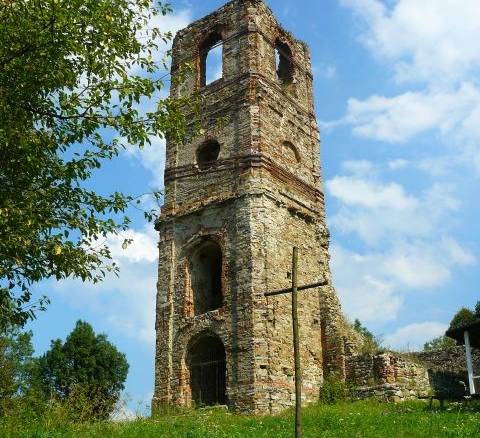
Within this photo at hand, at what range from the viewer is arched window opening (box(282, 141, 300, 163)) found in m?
18.1

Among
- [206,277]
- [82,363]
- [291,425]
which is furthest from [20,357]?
[291,425]

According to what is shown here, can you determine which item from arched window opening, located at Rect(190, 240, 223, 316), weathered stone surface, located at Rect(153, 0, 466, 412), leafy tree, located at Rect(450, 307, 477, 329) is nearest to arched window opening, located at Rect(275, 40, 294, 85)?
weathered stone surface, located at Rect(153, 0, 466, 412)

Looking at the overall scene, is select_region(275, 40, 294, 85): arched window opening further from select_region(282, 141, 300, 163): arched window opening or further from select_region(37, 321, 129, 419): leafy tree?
select_region(37, 321, 129, 419): leafy tree

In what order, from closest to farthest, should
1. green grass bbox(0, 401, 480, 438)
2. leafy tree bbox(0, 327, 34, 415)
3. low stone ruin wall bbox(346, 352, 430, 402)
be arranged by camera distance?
1. green grass bbox(0, 401, 480, 438)
2. low stone ruin wall bbox(346, 352, 430, 402)
3. leafy tree bbox(0, 327, 34, 415)

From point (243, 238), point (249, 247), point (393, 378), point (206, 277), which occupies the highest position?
point (243, 238)

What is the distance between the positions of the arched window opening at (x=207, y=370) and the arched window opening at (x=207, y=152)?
5.34 m

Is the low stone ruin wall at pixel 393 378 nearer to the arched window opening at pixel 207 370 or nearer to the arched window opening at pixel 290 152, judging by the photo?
the arched window opening at pixel 207 370

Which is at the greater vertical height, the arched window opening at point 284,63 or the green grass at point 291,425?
the arched window opening at point 284,63

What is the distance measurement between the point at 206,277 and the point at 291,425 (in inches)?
265

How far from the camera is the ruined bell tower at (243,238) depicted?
1477cm

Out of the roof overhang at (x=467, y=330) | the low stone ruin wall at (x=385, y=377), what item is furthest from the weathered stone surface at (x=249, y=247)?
the roof overhang at (x=467, y=330)

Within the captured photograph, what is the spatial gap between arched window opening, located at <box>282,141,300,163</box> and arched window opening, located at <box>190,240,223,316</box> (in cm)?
354

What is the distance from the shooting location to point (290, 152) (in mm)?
18547

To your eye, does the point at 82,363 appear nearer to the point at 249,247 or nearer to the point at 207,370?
the point at 207,370
